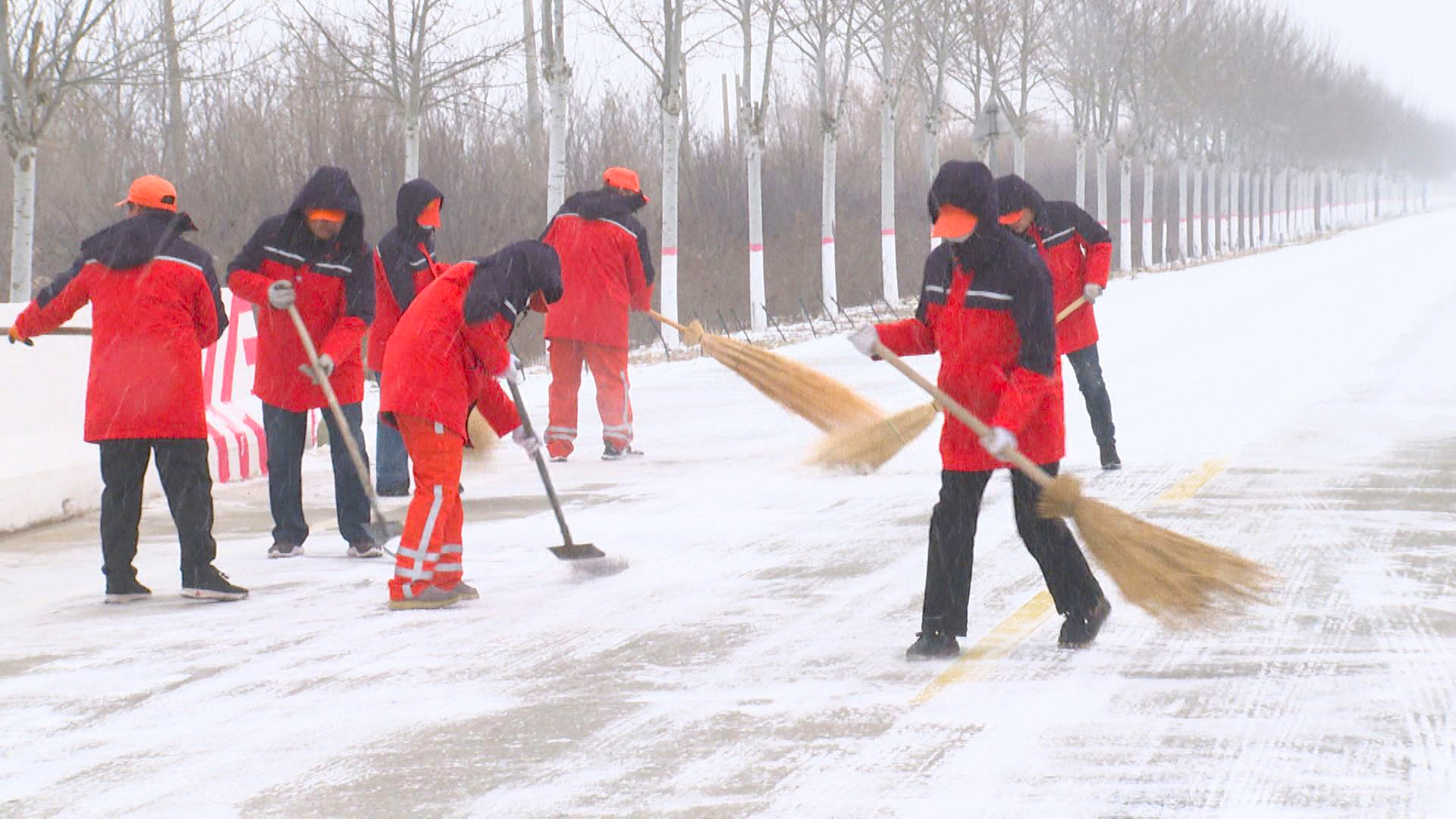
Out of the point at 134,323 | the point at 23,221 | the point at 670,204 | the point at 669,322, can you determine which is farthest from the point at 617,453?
the point at 670,204

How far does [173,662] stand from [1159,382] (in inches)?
433

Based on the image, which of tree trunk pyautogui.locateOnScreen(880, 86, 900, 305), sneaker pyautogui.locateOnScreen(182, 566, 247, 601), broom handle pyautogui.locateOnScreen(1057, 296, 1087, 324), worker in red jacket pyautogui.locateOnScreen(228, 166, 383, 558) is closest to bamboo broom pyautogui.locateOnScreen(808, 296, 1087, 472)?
worker in red jacket pyautogui.locateOnScreen(228, 166, 383, 558)

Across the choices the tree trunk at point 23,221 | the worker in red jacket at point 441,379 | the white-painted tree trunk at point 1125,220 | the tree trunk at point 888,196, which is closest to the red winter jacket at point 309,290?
the worker in red jacket at point 441,379

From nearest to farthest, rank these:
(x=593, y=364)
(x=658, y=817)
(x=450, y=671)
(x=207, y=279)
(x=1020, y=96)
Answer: (x=658, y=817) < (x=450, y=671) < (x=207, y=279) < (x=593, y=364) < (x=1020, y=96)

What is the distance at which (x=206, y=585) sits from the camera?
745 cm

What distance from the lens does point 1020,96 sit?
39.7 meters

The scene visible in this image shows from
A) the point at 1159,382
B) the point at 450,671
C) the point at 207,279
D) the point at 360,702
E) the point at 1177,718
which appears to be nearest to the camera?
the point at 1177,718

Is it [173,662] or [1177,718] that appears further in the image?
[173,662]

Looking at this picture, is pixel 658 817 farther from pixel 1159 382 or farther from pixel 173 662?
pixel 1159 382

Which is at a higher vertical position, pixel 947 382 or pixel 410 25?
pixel 410 25

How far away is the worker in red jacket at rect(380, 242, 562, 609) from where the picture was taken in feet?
23.3

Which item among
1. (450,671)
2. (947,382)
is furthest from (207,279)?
(947,382)

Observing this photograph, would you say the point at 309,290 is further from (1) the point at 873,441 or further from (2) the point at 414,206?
(1) the point at 873,441

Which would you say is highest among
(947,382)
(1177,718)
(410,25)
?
(410,25)
